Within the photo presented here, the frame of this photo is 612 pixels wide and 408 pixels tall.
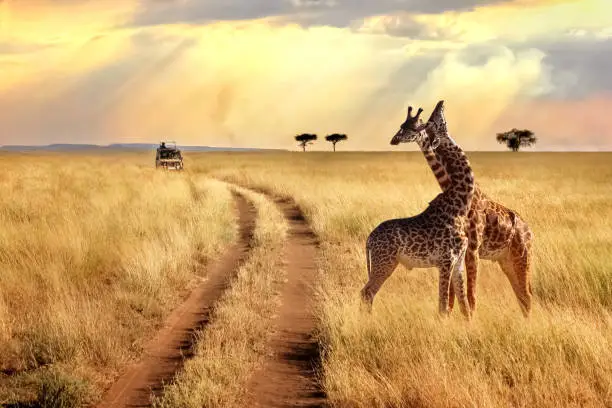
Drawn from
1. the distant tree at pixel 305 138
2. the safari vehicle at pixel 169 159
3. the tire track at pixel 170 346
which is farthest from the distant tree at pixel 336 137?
the tire track at pixel 170 346

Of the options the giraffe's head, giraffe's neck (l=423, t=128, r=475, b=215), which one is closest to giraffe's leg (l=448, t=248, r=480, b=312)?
giraffe's neck (l=423, t=128, r=475, b=215)

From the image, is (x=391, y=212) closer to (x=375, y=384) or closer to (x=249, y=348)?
(x=249, y=348)

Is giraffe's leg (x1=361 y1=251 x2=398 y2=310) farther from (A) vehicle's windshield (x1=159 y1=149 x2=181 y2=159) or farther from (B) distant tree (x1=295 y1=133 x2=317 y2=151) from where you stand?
(B) distant tree (x1=295 y1=133 x2=317 y2=151)

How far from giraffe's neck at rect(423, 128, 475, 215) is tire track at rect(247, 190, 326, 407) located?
87.8 inches

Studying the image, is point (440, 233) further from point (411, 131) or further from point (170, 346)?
point (170, 346)

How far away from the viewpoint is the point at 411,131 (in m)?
6.62

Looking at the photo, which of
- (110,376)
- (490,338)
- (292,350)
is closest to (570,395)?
(490,338)

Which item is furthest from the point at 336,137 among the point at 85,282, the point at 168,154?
the point at 85,282

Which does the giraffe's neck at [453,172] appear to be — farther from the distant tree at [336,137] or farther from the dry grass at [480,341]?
the distant tree at [336,137]

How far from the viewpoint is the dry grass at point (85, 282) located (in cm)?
648

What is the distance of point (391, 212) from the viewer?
16.9 m

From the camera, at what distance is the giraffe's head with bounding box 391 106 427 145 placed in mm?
6598

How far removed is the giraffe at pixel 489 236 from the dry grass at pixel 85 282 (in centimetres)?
383

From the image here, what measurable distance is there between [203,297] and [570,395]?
223 inches
